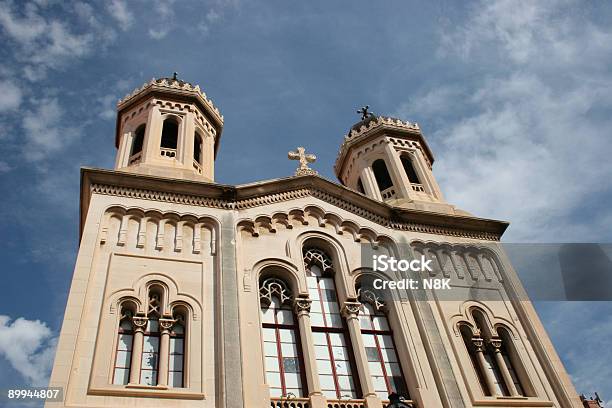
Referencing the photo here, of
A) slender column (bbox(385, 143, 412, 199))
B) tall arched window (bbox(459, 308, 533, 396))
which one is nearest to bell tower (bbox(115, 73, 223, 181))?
slender column (bbox(385, 143, 412, 199))

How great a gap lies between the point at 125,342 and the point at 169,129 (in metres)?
10.4

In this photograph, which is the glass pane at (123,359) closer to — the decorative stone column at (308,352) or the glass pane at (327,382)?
the decorative stone column at (308,352)

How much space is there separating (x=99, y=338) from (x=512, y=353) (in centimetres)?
1063

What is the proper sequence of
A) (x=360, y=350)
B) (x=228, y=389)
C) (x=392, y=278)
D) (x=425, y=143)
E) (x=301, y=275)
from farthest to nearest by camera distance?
(x=425, y=143) → (x=392, y=278) → (x=301, y=275) → (x=360, y=350) → (x=228, y=389)

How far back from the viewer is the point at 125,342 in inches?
517

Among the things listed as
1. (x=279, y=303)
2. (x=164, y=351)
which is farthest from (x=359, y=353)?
(x=164, y=351)

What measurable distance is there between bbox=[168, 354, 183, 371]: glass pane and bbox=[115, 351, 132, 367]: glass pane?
880 mm

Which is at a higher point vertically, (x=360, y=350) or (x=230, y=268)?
(x=230, y=268)

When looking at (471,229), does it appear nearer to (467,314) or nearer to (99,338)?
(467,314)

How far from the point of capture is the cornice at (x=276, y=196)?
16.8 meters

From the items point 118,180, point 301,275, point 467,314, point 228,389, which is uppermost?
point 118,180

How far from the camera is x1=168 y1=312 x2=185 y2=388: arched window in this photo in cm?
1264

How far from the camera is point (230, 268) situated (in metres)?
15.1

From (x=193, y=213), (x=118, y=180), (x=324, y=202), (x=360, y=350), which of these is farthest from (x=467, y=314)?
(x=118, y=180)
